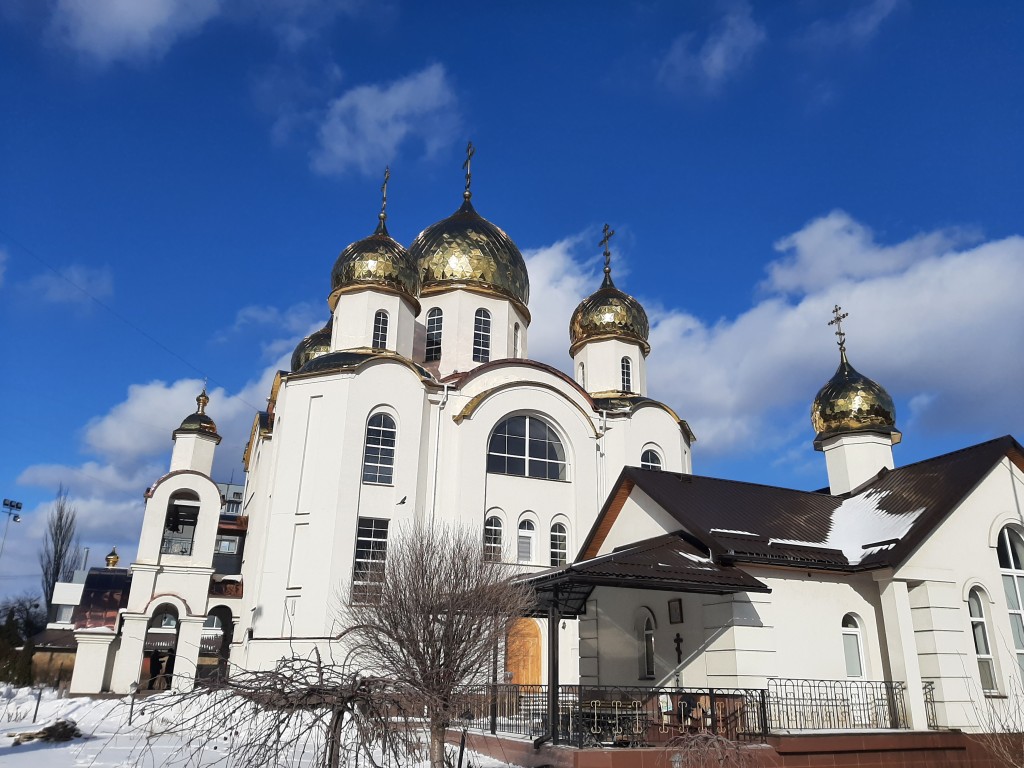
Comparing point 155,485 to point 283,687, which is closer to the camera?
point 283,687

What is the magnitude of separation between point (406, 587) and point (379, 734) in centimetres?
1161

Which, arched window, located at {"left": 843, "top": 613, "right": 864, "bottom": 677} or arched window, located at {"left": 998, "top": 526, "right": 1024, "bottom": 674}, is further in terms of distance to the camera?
arched window, located at {"left": 998, "top": 526, "right": 1024, "bottom": 674}

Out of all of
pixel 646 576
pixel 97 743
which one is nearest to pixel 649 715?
pixel 646 576

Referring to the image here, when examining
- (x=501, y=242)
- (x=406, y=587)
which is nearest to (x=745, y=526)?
(x=406, y=587)

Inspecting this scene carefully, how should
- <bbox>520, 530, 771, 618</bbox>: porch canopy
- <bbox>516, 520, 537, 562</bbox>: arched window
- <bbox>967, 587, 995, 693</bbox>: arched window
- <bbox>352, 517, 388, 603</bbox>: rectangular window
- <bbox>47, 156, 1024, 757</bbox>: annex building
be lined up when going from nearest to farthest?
<bbox>520, 530, 771, 618</bbox>: porch canopy, <bbox>47, 156, 1024, 757</bbox>: annex building, <bbox>967, 587, 995, 693</bbox>: arched window, <bbox>352, 517, 388, 603</bbox>: rectangular window, <bbox>516, 520, 537, 562</bbox>: arched window

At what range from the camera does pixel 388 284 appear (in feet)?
89.2

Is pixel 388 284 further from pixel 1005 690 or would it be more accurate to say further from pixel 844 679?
pixel 1005 690

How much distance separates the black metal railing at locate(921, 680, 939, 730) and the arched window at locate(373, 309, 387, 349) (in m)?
18.3

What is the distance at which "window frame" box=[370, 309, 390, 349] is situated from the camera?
27.0m

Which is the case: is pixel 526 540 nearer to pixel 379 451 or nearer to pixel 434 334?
pixel 379 451

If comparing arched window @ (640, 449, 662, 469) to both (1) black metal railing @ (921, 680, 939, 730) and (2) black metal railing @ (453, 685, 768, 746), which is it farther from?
(2) black metal railing @ (453, 685, 768, 746)

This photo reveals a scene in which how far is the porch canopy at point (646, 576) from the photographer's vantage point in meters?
12.3

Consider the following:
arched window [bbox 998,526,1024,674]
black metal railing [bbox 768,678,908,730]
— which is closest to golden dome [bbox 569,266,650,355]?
arched window [bbox 998,526,1024,674]

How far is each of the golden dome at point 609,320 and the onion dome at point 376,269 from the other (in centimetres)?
762
